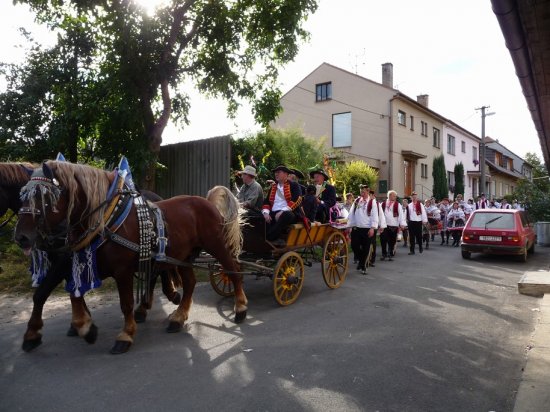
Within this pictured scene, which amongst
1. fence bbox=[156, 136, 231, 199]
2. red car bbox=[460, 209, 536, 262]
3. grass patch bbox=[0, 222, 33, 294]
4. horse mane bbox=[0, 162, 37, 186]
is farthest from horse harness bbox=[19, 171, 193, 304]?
red car bbox=[460, 209, 536, 262]

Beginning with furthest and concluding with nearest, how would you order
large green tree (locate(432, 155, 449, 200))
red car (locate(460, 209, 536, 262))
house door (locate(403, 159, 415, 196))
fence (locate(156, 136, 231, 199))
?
large green tree (locate(432, 155, 449, 200)) < house door (locate(403, 159, 415, 196)) < red car (locate(460, 209, 536, 262)) < fence (locate(156, 136, 231, 199))

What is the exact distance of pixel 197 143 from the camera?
10898 mm

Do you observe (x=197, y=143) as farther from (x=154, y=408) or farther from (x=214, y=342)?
(x=154, y=408)

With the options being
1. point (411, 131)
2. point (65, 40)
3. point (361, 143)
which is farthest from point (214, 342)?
point (411, 131)

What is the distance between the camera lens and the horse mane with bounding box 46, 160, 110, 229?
421 cm

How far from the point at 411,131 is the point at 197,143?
22433 mm

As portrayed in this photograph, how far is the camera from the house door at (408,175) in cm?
2968

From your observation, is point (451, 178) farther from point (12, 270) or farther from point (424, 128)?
point (12, 270)

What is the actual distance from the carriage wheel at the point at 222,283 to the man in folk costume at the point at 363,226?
3.59 meters

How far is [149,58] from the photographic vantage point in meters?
10.1

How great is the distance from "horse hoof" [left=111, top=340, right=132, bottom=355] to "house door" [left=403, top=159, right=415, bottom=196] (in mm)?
27111

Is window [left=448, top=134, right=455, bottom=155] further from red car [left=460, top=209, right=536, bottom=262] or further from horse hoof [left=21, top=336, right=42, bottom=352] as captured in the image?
horse hoof [left=21, top=336, right=42, bottom=352]

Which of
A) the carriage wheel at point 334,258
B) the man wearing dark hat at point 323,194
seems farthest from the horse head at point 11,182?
the man wearing dark hat at point 323,194

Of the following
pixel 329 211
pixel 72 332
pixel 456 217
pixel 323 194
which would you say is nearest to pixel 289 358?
pixel 72 332
